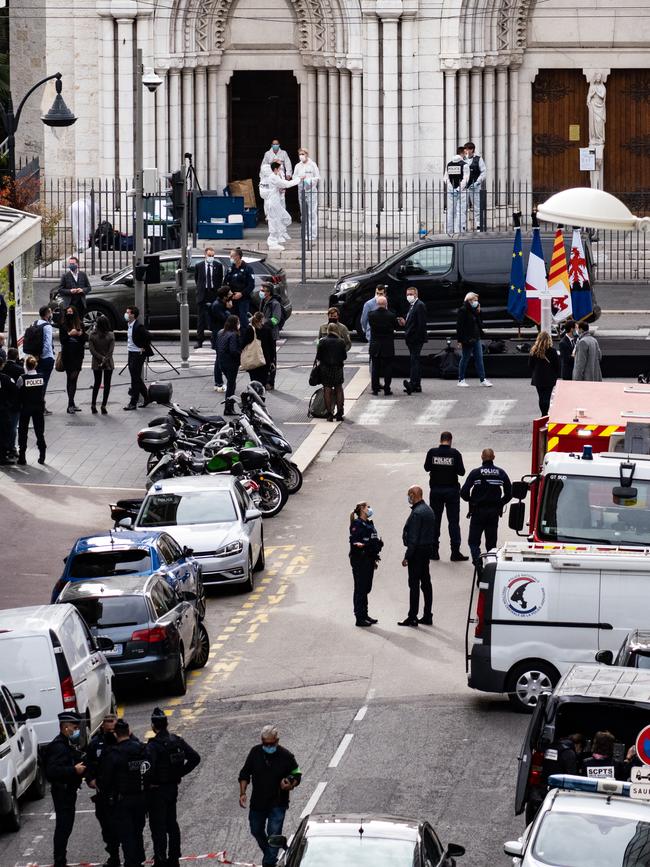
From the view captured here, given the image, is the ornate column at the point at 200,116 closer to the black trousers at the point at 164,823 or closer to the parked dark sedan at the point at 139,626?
the parked dark sedan at the point at 139,626

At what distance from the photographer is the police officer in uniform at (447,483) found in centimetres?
2344

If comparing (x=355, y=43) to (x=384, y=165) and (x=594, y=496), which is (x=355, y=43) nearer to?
(x=384, y=165)

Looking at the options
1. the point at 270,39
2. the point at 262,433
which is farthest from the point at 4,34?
the point at 262,433

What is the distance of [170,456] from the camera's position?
2619 centimetres

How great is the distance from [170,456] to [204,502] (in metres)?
2.99

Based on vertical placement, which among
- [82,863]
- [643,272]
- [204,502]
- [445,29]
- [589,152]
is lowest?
[82,863]

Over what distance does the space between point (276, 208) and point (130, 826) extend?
30.2 m

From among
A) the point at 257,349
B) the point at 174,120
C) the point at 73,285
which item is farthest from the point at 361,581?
the point at 174,120

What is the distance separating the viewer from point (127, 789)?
14.1m

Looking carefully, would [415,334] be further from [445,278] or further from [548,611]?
[548,611]

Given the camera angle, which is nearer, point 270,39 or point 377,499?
point 377,499

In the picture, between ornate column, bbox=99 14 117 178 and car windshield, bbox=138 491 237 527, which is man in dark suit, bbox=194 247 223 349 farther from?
car windshield, bbox=138 491 237 527

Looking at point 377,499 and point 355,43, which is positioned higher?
point 355,43

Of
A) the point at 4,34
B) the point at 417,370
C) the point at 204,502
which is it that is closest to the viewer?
the point at 204,502
